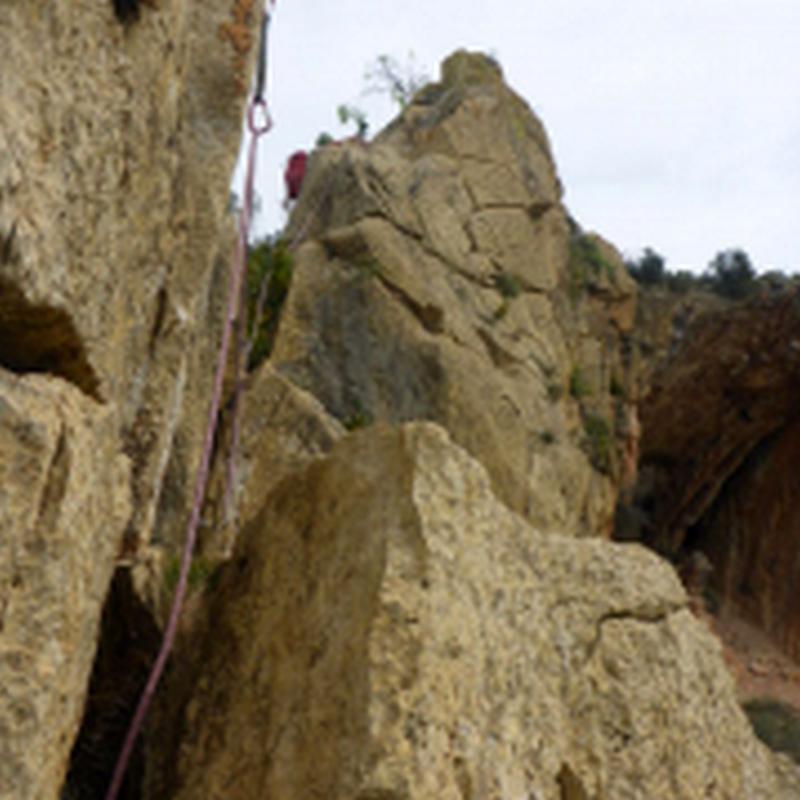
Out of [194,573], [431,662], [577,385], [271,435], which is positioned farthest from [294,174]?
[431,662]

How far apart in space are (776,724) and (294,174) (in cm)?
959

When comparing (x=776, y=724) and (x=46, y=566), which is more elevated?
(x=776, y=724)

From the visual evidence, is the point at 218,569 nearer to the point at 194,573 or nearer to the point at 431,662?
the point at 194,573

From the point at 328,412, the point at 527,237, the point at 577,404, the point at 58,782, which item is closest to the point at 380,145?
the point at 527,237

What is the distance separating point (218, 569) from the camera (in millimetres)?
4754

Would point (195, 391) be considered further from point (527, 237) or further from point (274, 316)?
point (527, 237)

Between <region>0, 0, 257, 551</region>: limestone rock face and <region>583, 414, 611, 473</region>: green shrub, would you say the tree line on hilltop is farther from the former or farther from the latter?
<region>0, 0, 257, 551</region>: limestone rock face

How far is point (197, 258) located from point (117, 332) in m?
0.99

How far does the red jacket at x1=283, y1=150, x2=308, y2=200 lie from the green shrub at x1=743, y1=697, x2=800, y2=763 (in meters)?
8.34

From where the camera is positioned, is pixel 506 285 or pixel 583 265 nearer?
pixel 506 285

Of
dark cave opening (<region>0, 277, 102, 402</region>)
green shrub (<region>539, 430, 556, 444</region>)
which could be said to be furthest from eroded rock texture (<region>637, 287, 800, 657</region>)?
dark cave opening (<region>0, 277, 102, 402</region>)

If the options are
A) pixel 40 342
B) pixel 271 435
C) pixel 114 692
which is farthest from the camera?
pixel 271 435

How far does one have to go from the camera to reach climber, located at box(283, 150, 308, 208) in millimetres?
12414

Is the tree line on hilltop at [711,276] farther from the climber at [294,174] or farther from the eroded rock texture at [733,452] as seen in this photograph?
the climber at [294,174]
